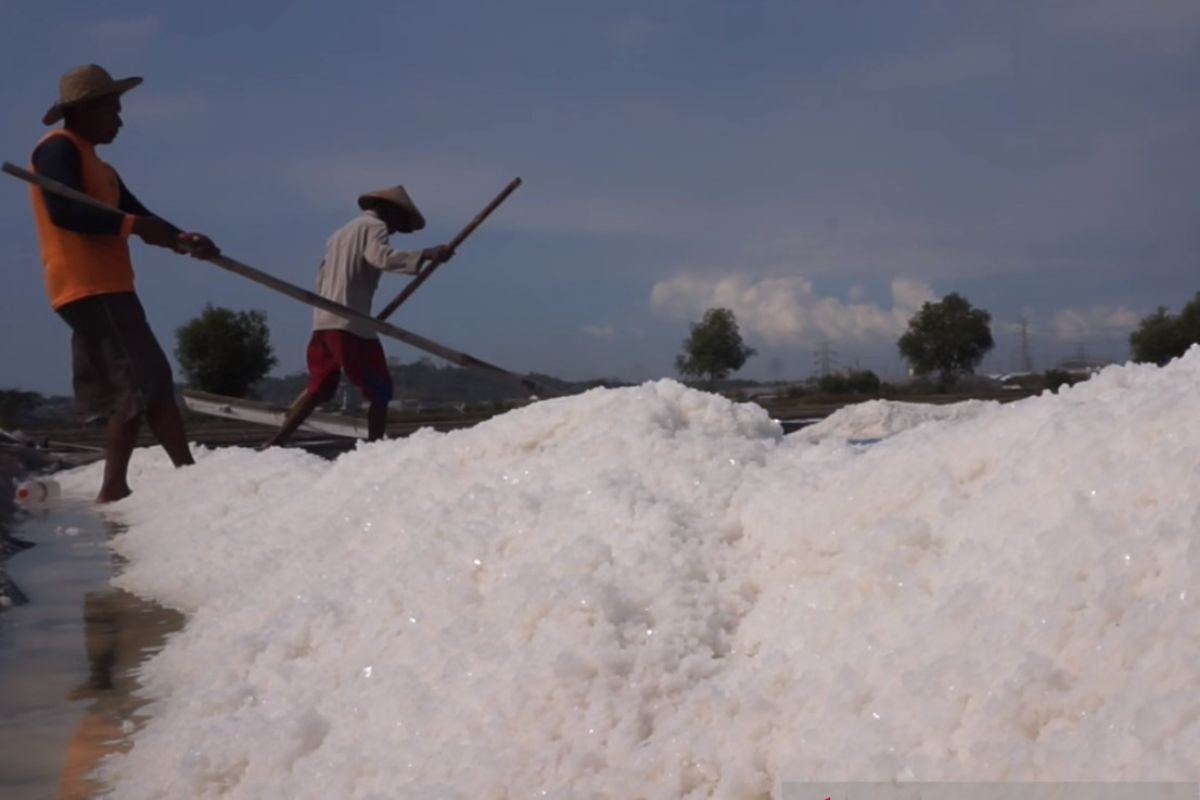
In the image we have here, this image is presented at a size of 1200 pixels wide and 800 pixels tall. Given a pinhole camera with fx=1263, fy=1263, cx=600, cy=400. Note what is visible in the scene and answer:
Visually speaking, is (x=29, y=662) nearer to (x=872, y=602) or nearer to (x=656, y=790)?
(x=656, y=790)

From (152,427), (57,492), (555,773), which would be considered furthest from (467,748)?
(57,492)

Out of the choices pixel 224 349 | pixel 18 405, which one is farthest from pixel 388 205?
pixel 224 349

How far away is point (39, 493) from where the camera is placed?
5.77m

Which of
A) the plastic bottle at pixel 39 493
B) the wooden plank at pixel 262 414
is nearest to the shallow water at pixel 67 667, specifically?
the plastic bottle at pixel 39 493

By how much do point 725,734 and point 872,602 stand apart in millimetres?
263

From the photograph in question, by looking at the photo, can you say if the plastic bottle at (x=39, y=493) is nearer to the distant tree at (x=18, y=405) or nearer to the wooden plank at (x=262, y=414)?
the wooden plank at (x=262, y=414)

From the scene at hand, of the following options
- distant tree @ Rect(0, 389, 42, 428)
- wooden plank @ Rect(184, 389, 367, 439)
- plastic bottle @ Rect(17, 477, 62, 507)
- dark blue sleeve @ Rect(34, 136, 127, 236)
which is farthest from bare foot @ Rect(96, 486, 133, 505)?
distant tree @ Rect(0, 389, 42, 428)

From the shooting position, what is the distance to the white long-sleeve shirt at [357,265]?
591 cm

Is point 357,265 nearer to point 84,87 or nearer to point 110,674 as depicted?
point 84,87

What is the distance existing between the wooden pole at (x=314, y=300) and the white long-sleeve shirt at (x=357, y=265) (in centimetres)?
88

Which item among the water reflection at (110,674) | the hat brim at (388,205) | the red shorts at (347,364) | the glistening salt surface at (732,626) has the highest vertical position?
the hat brim at (388,205)

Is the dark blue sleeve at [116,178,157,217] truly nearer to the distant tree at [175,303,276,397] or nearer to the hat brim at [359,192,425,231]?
the hat brim at [359,192,425,231]

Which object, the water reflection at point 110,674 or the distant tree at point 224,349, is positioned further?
the distant tree at point 224,349

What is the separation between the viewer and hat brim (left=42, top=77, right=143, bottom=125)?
4898 millimetres
